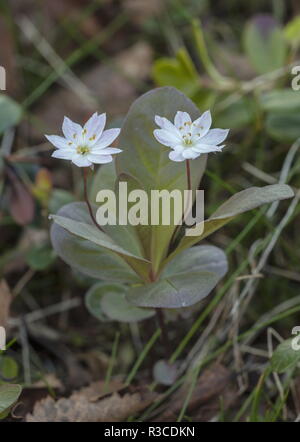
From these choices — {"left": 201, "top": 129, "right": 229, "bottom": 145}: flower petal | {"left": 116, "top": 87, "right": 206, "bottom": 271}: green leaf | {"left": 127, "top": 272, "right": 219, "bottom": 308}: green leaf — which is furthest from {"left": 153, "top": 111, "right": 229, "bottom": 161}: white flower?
{"left": 127, "top": 272, "right": 219, "bottom": 308}: green leaf

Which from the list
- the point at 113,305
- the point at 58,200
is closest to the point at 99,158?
the point at 113,305

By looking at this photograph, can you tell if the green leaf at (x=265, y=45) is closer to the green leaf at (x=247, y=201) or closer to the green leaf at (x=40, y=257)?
the green leaf at (x=40, y=257)

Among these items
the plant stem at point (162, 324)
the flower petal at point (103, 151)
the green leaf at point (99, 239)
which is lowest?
the plant stem at point (162, 324)

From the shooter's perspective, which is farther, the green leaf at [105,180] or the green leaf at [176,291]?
the green leaf at [105,180]

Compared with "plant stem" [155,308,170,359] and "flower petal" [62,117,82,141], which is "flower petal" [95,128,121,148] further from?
"plant stem" [155,308,170,359]

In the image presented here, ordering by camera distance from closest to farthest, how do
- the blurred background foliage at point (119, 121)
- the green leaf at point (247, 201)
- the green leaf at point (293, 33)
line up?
the green leaf at point (247, 201), the blurred background foliage at point (119, 121), the green leaf at point (293, 33)

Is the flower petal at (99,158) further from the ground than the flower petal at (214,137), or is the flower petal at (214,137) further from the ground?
the flower petal at (214,137)

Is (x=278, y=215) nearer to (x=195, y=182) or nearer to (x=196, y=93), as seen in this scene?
(x=196, y=93)

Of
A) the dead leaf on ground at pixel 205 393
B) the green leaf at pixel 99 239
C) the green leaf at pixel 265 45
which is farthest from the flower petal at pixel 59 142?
the green leaf at pixel 265 45
